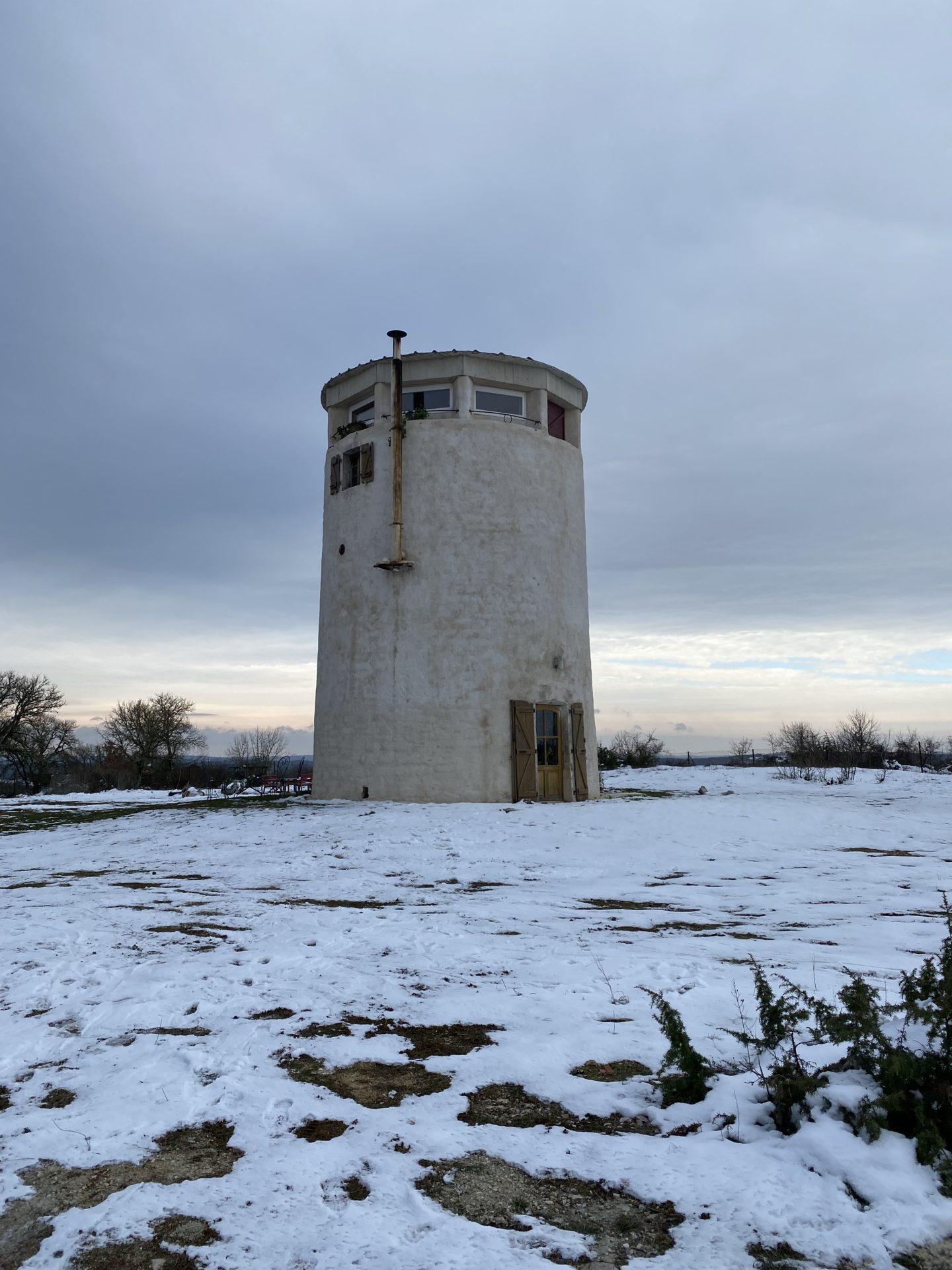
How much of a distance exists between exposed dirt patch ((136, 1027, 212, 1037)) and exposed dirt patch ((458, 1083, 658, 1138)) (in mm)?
1763

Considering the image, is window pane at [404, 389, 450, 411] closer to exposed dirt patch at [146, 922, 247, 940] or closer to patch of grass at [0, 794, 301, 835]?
patch of grass at [0, 794, 301, 835]

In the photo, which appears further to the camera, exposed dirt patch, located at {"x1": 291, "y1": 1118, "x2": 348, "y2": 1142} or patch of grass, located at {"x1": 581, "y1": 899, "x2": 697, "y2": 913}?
patch of grass, located at {"x1": 581, "y1": 899, "x2": 697, "y2": 913}

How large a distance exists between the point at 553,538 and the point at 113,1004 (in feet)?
56.0

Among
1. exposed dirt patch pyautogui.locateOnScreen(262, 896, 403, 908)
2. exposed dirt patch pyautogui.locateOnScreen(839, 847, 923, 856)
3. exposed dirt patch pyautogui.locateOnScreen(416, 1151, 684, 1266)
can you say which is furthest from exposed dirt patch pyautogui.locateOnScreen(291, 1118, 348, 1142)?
exposed dirt patch pyautogui.locateOnScreen(839, 847, 923, 856)

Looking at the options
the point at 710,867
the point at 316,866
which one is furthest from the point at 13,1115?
the point at 710,867

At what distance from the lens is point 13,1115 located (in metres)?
3.70

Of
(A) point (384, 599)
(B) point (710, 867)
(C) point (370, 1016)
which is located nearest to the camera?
(C) point (370, 1016)

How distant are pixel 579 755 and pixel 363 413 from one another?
11.3 metres

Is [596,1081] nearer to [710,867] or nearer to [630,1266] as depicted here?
[630,1266]

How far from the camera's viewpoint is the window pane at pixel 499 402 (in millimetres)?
21328

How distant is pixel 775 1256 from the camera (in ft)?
8.62

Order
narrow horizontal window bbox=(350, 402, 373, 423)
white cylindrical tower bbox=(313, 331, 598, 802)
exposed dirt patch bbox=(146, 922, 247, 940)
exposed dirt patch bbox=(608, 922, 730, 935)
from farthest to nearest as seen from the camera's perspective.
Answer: narrow horizontal window bbox=(350, 402, 373, 423)
white cylindrical tower bbox=(313, 331, 598, 802)
exposed dirt patch bbox=(608, 922, 730, 935)
exposed dirt patch bbox=(146, 922, 247, 940)

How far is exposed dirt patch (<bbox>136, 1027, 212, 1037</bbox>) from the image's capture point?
4660 millimetres

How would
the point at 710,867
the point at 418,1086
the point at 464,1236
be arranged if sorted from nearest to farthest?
the point at 464,1236, the point at 418,1086, the point at 710,867
